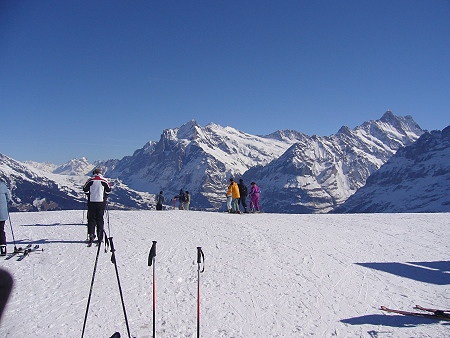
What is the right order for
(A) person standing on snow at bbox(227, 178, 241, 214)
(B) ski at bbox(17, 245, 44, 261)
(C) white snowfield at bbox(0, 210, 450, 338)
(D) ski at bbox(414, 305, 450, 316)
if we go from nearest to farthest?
(C) white snowfield at bbox(0, 210, 450, 338) → (D) ski at bbox(414, 305, 450, 316) → (B) ski at bbox(17, 245, 44, 261) → (A) person standing on snow at bbox(227, 178, 241, 214)

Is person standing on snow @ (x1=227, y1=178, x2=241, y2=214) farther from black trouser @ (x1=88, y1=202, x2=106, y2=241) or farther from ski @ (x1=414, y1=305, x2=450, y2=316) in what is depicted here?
ski @ (x1=414, y1=305, x2=450, y2=316)

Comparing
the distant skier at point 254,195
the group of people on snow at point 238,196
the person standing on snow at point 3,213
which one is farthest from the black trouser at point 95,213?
the distant skier at point 254,195

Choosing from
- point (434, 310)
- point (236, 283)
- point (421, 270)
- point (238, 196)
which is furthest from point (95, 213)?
point (238, 196)

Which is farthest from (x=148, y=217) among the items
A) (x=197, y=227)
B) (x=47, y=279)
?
(x=47, y=279)

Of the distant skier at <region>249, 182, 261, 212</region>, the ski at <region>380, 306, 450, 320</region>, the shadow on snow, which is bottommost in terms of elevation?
the ski at <region>380, 306, 450, 320</region>

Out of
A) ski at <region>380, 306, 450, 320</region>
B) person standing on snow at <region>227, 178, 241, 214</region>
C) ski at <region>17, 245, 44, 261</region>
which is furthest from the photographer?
person standing on snow at <region>227, 178, 241, 214</region>

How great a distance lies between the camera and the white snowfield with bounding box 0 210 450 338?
22.8 feet

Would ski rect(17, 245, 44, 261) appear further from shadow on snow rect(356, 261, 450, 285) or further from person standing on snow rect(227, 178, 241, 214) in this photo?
person standing on snow rect(227, 178, 241, 214)

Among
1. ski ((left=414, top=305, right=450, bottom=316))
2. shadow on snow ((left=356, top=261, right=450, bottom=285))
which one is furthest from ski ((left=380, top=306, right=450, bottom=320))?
shadow on snow ((left=356, top=261, right=450, bottom=285))

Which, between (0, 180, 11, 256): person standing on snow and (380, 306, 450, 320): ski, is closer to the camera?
(380, 306, 450, 320): ski

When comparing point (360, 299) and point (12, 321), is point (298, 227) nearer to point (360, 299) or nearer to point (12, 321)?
point (360, 299)

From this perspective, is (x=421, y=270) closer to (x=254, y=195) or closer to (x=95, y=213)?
(x=95, y=213)

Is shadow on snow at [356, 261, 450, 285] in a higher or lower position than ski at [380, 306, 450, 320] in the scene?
higher

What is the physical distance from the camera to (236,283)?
9.17m
